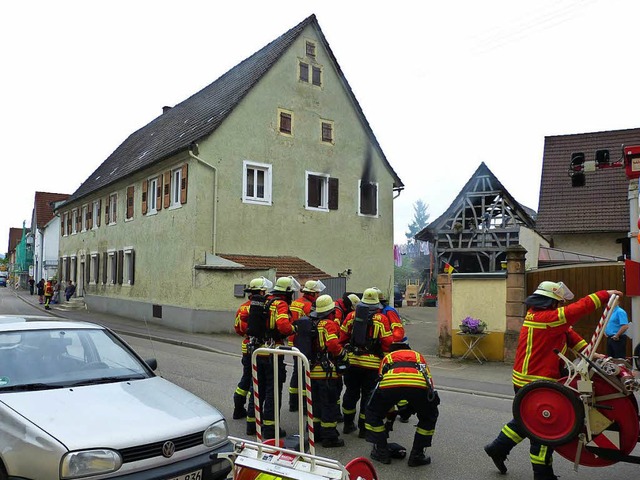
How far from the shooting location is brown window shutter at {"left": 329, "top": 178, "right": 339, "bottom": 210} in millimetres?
23188

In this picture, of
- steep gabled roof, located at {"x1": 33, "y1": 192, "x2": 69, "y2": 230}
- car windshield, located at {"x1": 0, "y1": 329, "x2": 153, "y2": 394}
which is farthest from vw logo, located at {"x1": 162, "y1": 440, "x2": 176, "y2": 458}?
steep gabled roof, located at {"x1": 33, "y1": 192, "x2": 69, "y2": 230}

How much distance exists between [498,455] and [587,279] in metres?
7.45

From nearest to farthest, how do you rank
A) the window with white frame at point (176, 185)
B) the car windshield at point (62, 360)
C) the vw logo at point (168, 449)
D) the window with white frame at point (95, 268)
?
the vw logo at point (168, 449) → the car windshield at point (62, 360) → the window with white frame at point (176, 185) → the window with white frame at point (95, 268)

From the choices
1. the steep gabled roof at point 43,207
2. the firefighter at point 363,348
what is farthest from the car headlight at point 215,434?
the steep gabled roof at point 43,207

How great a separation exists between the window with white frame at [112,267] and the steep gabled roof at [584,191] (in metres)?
20.3

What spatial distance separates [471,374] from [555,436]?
6868mm

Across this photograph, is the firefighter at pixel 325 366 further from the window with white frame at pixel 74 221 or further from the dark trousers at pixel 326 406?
the window with white frame at pixel 74 221

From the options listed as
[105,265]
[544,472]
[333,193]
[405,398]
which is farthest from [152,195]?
[544,472]

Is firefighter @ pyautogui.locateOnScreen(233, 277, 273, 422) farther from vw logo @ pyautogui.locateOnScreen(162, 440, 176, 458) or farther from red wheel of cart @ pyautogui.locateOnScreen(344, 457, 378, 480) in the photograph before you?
red wheel of cart @ pyautogui.locateOnScreen(344, 457, 378, 480)

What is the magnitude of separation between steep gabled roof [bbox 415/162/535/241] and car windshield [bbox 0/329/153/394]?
1161 inches

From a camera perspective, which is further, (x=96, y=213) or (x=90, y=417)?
(x=96, y=213)

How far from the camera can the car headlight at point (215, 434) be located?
4.29 meters

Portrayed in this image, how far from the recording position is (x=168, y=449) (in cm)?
396

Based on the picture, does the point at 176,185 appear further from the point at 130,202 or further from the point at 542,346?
the point at 542,346
